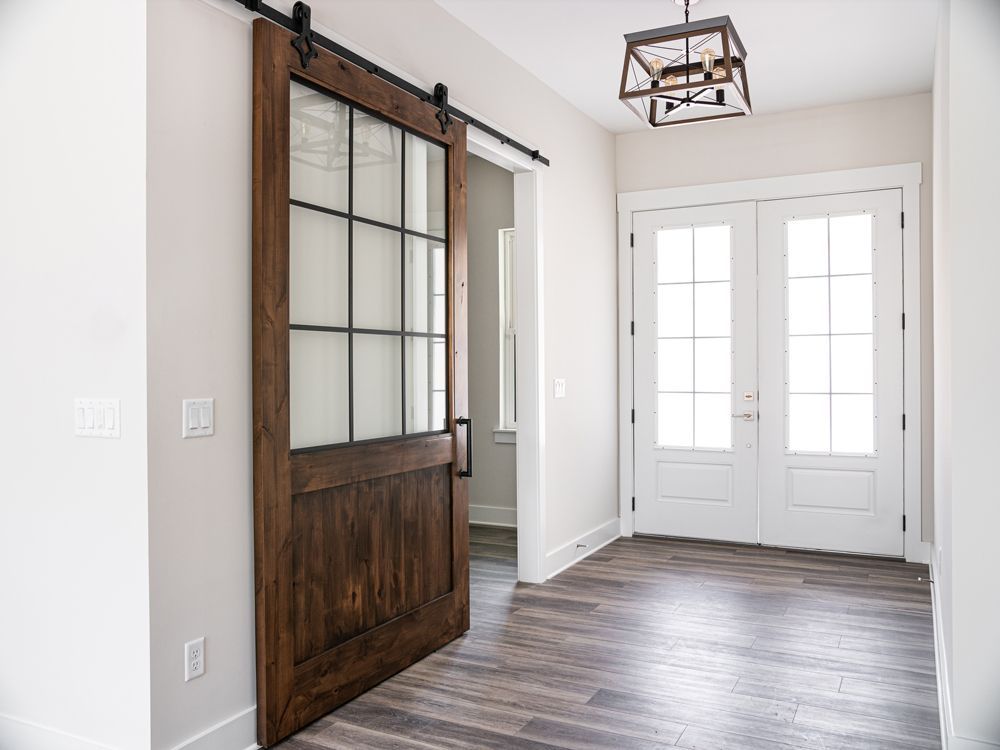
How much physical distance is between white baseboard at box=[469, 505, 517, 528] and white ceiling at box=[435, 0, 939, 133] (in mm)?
3122

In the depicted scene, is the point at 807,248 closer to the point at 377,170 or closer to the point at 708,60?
the point at 708,60

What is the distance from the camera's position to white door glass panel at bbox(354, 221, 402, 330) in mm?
3061

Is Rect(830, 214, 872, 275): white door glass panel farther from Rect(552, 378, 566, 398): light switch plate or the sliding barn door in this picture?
the sliding barn door

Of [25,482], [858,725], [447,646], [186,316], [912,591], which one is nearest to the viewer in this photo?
[186,316]

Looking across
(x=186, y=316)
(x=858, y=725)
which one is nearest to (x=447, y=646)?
(x=858, y=725)

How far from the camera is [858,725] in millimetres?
2752

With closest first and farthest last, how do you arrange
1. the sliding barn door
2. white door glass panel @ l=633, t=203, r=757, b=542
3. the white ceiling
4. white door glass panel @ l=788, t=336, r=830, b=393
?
1. the sliding barn door
2. the white ceiling
3. white door glass panel @ l=788, t=336, r=830, b=393
4. white door glass panel @ l=633, t=203, r=757, b=542

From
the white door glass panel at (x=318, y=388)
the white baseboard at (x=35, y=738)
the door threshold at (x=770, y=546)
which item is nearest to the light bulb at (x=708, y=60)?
the white door glass panel at (x=318, y=388)

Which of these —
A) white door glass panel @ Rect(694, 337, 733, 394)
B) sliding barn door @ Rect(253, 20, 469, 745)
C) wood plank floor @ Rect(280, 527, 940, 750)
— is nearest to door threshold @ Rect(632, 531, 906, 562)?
wood plank floor @ Rect(280, 527, 940, 750)

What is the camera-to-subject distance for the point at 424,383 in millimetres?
3484

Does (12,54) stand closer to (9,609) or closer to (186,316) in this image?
(186,316)

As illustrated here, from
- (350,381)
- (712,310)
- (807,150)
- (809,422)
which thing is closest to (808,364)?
(809,422)

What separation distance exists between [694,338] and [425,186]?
111 inches

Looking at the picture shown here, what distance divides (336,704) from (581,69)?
11.7ft
